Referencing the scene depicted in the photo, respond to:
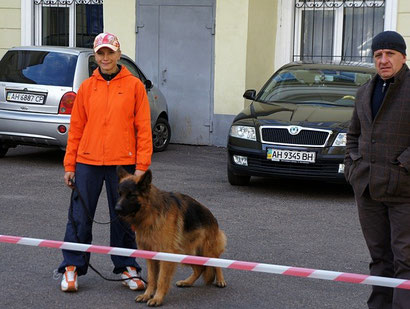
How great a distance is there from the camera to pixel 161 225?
19.2 feet

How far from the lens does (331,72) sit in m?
12.2

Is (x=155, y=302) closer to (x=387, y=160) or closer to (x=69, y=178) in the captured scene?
(x=69, y=178)

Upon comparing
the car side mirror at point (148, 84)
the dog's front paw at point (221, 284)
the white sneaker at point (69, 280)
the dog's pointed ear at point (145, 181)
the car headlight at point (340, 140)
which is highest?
the car side mirror at point (148, 84)

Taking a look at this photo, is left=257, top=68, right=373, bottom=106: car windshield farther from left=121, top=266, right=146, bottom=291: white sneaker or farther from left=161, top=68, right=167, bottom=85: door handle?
left=121, top=266, right=146, bottom=291: white sneaker

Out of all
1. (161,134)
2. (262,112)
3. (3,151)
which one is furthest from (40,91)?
(262,112)

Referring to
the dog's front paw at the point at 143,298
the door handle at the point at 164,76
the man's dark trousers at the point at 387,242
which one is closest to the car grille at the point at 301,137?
the dog's front paw at the point at 143,298

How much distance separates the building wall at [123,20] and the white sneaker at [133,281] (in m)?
10.2

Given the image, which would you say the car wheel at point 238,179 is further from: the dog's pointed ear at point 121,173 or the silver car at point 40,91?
the dog's pointed ear at point 121,173

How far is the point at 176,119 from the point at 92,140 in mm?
9817

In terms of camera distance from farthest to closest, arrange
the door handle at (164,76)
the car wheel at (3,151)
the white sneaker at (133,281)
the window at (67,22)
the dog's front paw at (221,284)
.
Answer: the window at (67,22)
the door handle at (164,76)
the car wheel at (3,151)
the dog's front paw at (221,284)
the white sneaker at (133,281)

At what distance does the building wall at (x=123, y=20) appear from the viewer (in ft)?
53.1

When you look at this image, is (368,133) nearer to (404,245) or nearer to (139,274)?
(404,245)

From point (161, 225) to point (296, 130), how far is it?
192 inches

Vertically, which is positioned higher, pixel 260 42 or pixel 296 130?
pixel 260 42
